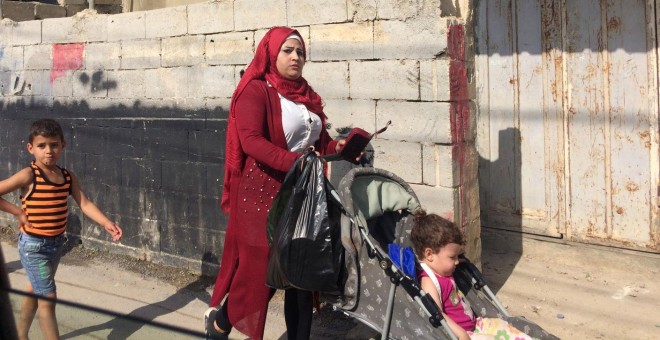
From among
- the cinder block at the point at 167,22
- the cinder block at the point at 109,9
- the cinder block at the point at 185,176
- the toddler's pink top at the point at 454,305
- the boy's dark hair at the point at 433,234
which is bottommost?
the toddler's pink top at the point at 454,305

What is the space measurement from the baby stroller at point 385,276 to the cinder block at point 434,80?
3.03 ft

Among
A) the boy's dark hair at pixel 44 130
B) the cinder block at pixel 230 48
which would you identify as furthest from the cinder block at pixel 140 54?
the boy's dark hair at pixel 44 130

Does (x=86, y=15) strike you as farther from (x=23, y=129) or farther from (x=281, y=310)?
(x=281, y=310)

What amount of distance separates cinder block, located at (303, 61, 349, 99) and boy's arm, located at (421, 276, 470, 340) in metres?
1.87

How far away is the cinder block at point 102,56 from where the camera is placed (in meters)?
6.32

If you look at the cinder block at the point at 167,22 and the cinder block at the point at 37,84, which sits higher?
the cinder block at the point at 167,22

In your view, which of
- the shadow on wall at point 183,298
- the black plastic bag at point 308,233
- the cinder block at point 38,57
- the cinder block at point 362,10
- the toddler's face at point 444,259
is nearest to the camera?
the black plastic bag at point 308,233

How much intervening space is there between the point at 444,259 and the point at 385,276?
0.33m

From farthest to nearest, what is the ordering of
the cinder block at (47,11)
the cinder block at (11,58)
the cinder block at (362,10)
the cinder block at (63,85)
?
1. the cinder block at (47,11)
2. the cinder block at (11,58)
3. the cinder block at (63,85)
4. the cinder block at (362,10)

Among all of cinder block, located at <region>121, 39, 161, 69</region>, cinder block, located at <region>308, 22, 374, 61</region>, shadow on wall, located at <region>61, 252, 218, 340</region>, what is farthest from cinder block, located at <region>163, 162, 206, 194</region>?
cinder block, located at <region>308, 22, 374, 61</region>

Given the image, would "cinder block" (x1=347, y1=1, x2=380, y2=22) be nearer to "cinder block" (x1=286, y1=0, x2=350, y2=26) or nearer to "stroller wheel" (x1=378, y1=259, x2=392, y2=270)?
"cinder block" (x1=286, y1=0, x2=350, y2=26)

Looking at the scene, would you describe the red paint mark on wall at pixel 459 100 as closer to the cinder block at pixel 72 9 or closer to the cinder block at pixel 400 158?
the cinder block at pixel 400 158

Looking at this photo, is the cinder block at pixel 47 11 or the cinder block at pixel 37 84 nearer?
the cinder block at pixel 37 84

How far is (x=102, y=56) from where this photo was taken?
21.1 ft
